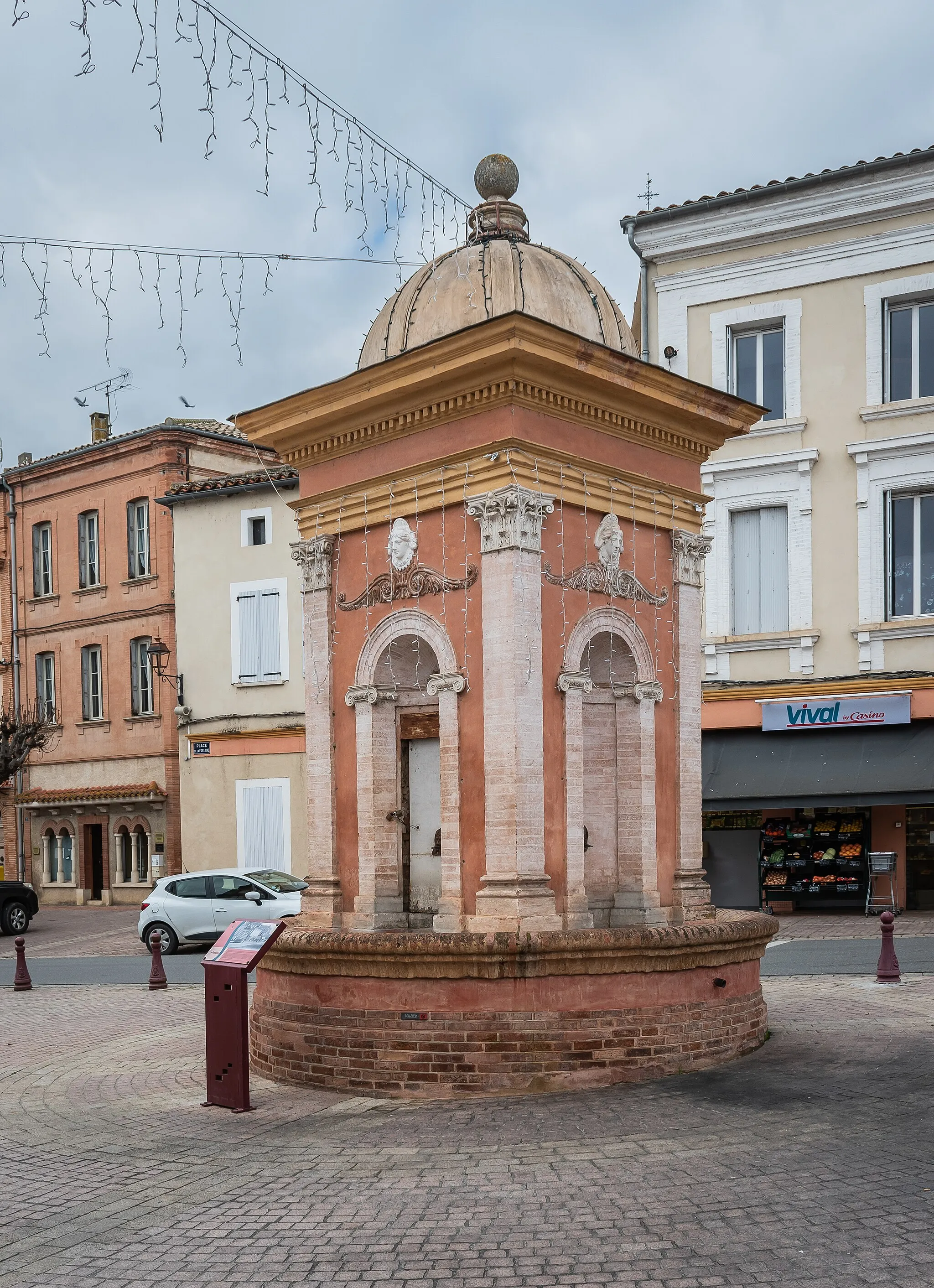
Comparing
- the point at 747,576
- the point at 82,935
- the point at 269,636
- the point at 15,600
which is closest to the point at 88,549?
the point at 15,600

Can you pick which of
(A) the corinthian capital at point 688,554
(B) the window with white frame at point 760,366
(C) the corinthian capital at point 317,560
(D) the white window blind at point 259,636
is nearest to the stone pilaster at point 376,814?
(C) the corinthian capital at point 317,560

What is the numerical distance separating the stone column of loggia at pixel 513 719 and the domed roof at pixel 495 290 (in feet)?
5.53

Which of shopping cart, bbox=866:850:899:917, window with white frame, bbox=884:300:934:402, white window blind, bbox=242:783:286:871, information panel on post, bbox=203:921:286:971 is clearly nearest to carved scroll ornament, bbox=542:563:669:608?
information panel on post, bbox=203:921:286:971

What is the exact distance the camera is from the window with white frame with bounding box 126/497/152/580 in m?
29.9

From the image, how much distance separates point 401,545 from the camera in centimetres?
1002

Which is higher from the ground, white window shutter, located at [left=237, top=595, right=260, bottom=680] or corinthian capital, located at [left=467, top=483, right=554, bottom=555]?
corinthian capital, located at [left=467, top=483, right=554, bottom=555]

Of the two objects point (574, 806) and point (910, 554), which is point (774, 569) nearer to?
point (910, 554)

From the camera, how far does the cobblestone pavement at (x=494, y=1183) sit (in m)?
5.67

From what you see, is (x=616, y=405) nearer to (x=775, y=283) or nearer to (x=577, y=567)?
(x=577, y=567)

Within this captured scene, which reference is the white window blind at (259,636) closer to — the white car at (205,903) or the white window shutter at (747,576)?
the white car at (205,903)

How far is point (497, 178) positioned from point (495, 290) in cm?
143

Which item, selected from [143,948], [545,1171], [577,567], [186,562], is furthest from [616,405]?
[186,562]

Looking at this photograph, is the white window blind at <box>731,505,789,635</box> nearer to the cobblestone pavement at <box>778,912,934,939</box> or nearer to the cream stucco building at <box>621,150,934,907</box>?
the cream stucco building at <box>621,150,934,907</box>

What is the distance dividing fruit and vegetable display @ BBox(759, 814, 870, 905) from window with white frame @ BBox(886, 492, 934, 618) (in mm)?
3635
